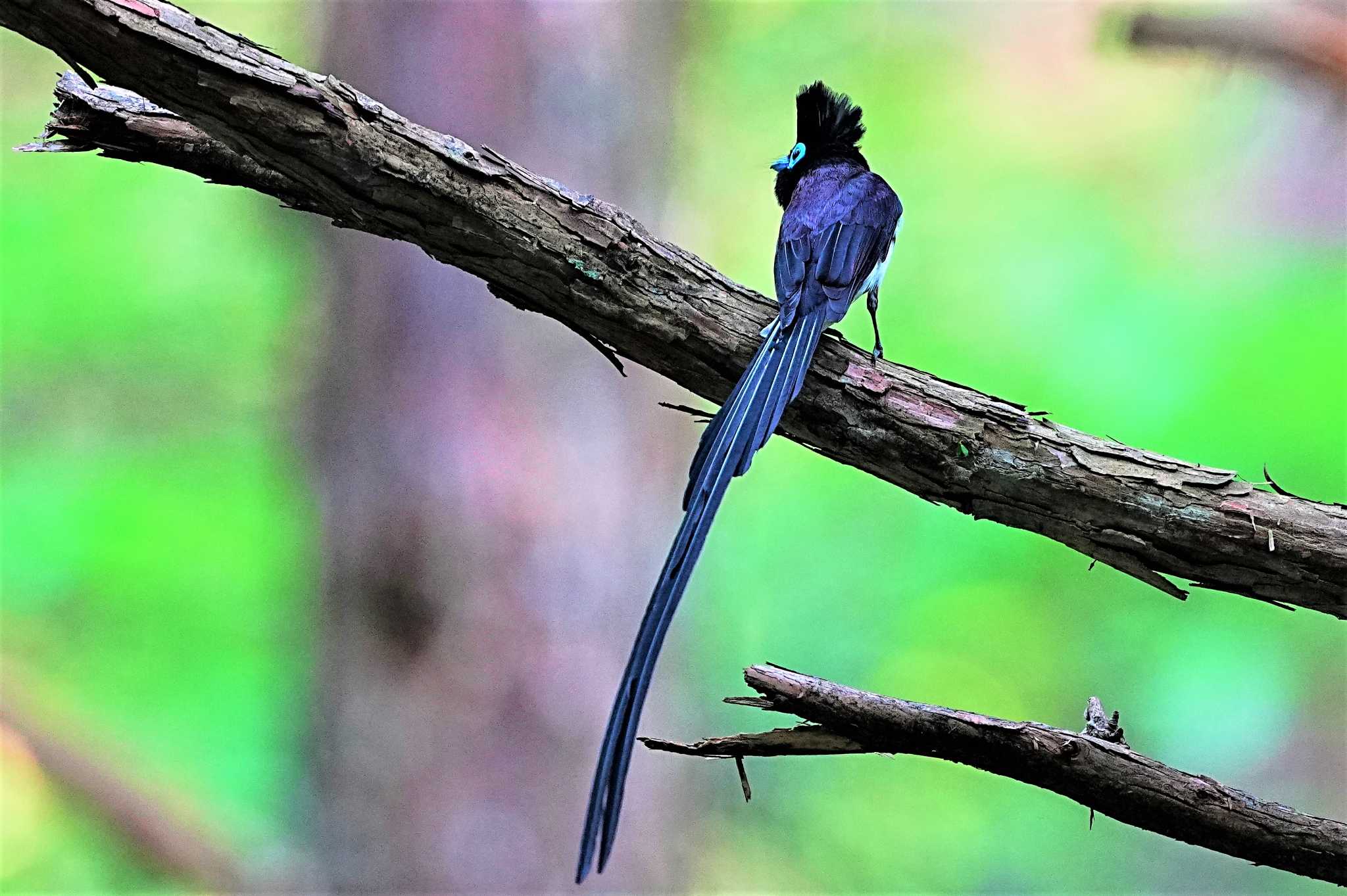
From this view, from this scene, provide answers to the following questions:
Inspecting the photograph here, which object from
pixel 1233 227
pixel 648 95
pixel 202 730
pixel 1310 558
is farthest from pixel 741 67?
pixel 1310 558

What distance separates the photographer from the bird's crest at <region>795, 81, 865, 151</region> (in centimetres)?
231

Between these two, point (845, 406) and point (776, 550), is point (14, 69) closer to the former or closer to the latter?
→ point (776, 550)

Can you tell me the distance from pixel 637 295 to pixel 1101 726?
2.63 feet

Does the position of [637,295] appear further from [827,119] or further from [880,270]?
[827,119]

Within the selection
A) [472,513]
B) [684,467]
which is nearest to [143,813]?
[472,513]

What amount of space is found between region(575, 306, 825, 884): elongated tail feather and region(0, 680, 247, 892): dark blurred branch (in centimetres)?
240

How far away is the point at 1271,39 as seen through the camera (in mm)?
2713

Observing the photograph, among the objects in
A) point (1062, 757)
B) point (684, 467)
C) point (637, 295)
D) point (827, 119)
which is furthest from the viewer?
point (684, 467)

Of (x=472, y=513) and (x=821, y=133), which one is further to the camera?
(x=472, y=513)

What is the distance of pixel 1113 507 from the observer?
5.07 ft

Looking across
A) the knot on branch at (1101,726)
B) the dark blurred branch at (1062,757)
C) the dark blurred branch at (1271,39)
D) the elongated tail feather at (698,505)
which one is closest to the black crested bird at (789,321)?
the elongated tail feather at (698,505)

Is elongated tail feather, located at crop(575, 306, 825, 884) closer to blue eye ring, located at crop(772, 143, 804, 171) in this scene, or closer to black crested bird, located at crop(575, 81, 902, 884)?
black crested bird, located at crop(575, 81, 902, 884)

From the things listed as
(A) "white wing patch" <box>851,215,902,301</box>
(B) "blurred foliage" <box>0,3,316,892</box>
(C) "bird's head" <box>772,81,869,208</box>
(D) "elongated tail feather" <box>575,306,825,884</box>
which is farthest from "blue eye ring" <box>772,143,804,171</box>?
Result: (B) "blurred foliage" <box>0,3,316,892</box>

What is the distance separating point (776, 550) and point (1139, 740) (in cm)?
139
